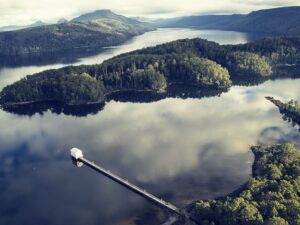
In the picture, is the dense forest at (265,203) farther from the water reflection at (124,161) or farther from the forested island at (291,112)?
the forested island at (291,112)

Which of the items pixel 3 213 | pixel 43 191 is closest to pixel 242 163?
pixel 43 191

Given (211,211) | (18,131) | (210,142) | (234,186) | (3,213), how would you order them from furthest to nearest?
1. (18,131)
2. (210,142)
3. (234,186)
4. (3,213)
5. (211,211)

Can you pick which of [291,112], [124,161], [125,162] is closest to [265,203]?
[125,162]

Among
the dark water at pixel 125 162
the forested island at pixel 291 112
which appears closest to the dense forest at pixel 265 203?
the dark water at pixel 125 162

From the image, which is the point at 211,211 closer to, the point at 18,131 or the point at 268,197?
the point at 268,197

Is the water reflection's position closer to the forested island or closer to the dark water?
the dark water
